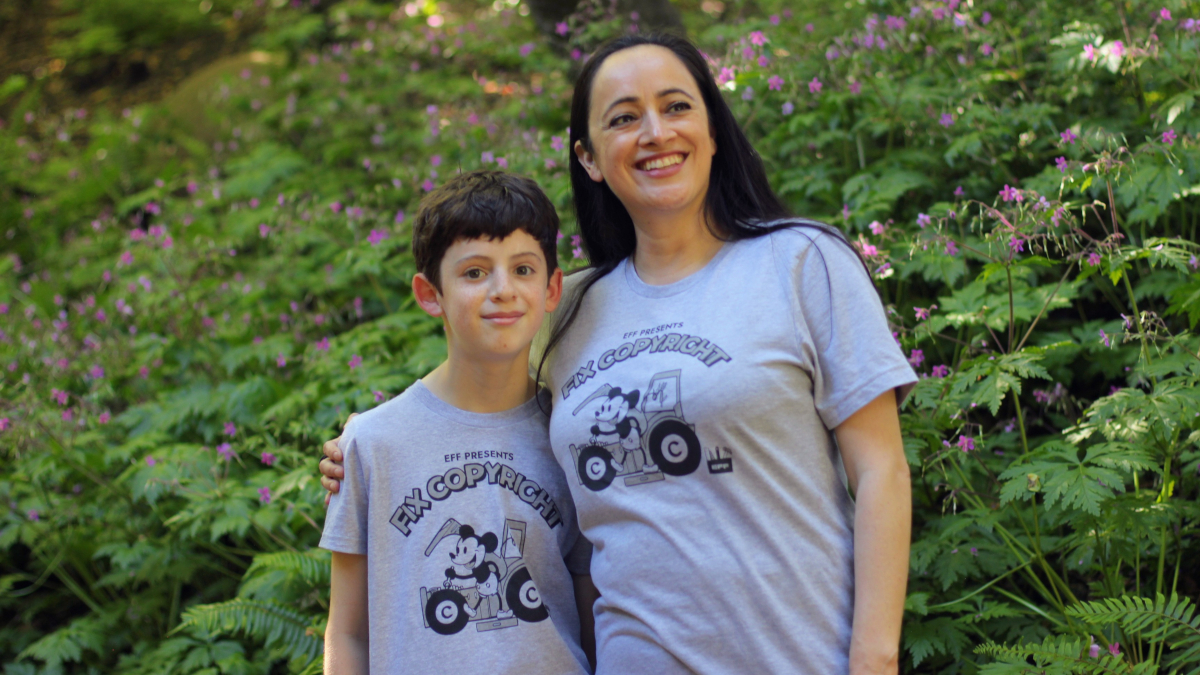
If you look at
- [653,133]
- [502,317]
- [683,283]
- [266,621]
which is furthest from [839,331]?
[266,621]

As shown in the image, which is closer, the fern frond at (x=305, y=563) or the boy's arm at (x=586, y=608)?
the boy's arm at (x=586, y=608)

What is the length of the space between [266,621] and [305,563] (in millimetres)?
344

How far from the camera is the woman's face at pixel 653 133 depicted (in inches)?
89.4

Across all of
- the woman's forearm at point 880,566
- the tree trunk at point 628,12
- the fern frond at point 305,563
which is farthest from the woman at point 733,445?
the tree trunk at point 628,12

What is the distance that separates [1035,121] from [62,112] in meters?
10.5

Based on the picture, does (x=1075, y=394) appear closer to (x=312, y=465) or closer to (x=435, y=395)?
(x=435, y=395)

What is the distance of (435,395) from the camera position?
7.93ft

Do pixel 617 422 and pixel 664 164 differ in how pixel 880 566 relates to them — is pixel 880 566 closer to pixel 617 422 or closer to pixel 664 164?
pixel 617 422

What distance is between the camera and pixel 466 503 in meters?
2.29

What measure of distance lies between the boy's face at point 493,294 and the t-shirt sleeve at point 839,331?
26.3 inches

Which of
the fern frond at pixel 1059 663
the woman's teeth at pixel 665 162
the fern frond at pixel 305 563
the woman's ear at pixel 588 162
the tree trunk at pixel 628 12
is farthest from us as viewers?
the tree trunk at pixel 628 12

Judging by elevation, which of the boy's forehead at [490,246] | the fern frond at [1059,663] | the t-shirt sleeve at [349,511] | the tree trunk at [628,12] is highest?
the tree trunk at [628,12]

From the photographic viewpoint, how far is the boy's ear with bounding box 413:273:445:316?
242 cm

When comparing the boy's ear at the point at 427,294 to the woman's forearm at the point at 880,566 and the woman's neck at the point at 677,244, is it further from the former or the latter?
the woman's forearm at the point at 880,566
